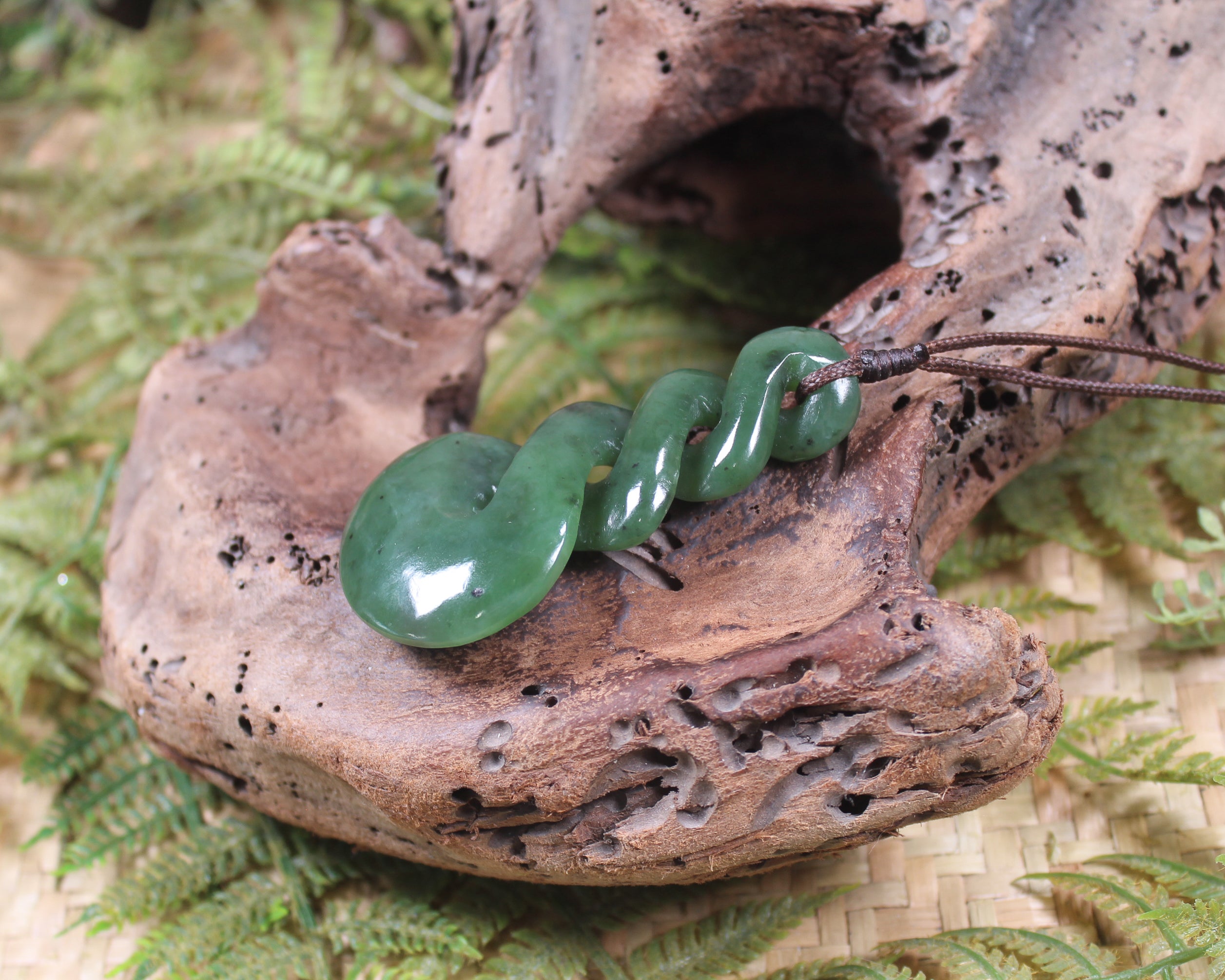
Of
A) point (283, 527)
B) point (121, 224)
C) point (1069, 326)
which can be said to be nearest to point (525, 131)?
point (283, 527)

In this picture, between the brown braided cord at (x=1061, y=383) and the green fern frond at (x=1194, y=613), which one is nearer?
the brown braided cord at (x=1061, y=383)

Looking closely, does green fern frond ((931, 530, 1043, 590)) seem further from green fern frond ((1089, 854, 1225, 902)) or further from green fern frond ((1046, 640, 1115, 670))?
green fern frond ((1089, 854, 1225, 902))

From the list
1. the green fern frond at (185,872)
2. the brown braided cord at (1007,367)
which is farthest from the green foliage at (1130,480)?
the green fern frond at (185,872)

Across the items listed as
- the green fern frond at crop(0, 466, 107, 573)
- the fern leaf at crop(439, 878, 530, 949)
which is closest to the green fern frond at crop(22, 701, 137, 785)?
the green fern frond at crop(0, 466, 107, 573)

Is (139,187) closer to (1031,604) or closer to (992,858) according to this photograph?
(1031,604)

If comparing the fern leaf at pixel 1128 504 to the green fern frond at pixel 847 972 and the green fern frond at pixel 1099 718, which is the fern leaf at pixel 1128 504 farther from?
the green fern frond at pixel 847 972

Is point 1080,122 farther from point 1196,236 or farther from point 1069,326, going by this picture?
point 1069,326
